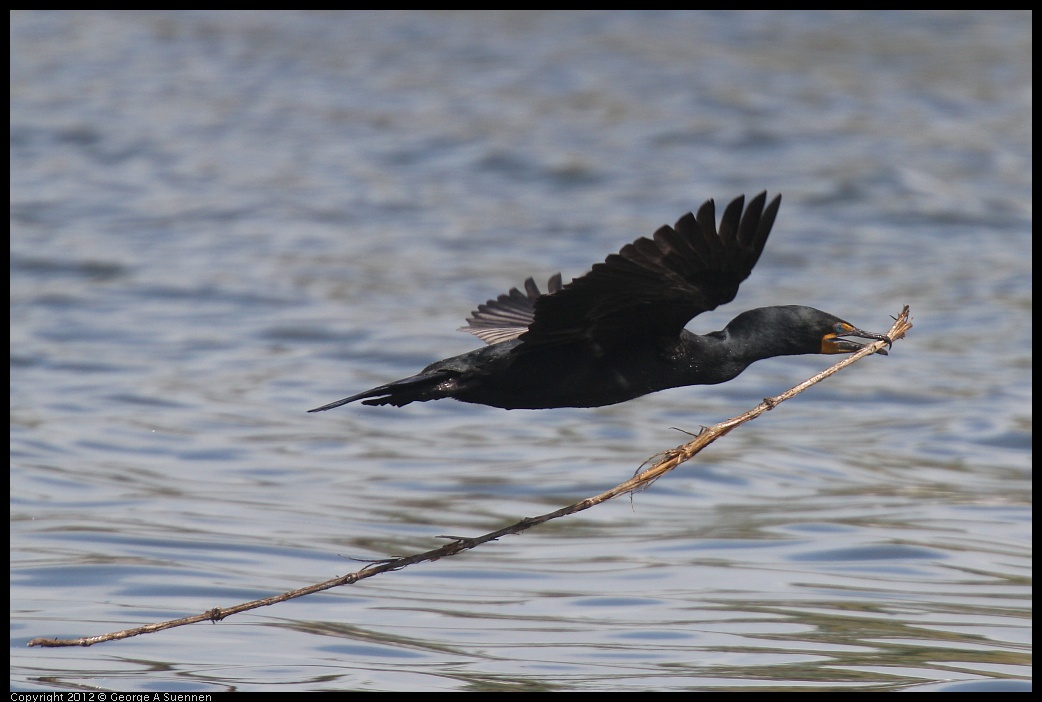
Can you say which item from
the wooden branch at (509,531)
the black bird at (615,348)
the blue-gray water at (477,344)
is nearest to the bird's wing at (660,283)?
the black bird at (615,348)

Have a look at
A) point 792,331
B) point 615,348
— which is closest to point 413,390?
point 615,348

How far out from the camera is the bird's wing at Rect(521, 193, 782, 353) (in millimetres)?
5496

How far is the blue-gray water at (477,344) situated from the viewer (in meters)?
7.48

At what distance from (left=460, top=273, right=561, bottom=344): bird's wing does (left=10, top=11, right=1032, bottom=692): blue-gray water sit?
1.42 m

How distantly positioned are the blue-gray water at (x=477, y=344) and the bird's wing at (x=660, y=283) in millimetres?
1555

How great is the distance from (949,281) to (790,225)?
2.84m

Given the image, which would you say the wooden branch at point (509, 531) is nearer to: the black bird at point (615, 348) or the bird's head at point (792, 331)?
the black bird at point (615, 348)

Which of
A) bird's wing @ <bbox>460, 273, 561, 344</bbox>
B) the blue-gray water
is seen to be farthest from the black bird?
the blue-gray water

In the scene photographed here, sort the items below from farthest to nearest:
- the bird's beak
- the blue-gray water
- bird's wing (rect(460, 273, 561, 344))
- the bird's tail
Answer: the blue-gray water → bird's wing (rect(460, 273, 561, 344)) → the bird's beak → the bird's tail

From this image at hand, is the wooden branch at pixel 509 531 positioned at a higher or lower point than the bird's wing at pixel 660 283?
lower

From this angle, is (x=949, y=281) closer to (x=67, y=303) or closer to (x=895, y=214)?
(x=895, y=214)

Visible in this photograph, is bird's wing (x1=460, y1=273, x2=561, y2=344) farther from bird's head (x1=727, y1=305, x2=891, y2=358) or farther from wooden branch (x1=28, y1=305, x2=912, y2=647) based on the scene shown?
wooden branch (x1=28, y1=305, x2=912, y2=647)

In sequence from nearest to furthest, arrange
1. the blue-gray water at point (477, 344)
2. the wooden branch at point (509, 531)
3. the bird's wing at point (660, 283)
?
the wooden branch at point (509, 531) < the bird's wing at point (660, 283) < the blue-gray water at point (477, 344)

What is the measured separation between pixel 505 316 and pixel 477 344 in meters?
7.66
